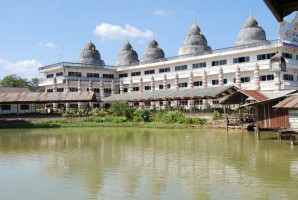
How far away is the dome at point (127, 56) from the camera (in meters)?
64.2

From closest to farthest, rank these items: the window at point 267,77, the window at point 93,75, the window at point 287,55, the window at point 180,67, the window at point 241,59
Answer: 1. the window at point 287,55
2. the window at point 267,77
3. the window at point 241,59
4. the window at point 180,67
5. the window at point 93,75

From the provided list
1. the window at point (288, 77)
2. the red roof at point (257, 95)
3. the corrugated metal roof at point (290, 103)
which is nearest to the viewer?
the corrugated metal roof at point (290, 103)

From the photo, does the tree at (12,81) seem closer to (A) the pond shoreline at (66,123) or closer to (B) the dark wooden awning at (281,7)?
(A) the pond shoreline at (66,123)

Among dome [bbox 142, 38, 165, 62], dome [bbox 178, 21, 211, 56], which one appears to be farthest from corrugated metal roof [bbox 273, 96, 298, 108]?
dome [bbox 142, 38, 165, 62]

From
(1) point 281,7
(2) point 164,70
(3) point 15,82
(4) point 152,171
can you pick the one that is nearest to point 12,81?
(3) point 15,82

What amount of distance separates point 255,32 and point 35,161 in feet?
124

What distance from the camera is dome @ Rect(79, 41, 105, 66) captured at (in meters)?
62.7

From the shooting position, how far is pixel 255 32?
4728cm

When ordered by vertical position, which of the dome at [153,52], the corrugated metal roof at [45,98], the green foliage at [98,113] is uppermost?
the dome at [153,52]

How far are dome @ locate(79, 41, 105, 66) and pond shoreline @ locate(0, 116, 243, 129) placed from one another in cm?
2243

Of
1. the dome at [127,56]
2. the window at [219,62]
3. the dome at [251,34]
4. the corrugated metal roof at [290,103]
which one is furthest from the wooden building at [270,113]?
the dome at [127,56]

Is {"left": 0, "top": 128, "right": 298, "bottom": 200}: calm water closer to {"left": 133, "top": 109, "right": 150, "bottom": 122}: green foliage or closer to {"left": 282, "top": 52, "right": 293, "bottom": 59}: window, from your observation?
{"left": 133, "top": 109, "right": 150, "bottom": 122}: green foliage

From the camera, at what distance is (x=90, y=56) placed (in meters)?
63.0

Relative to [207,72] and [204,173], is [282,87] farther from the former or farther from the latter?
[204,173]
